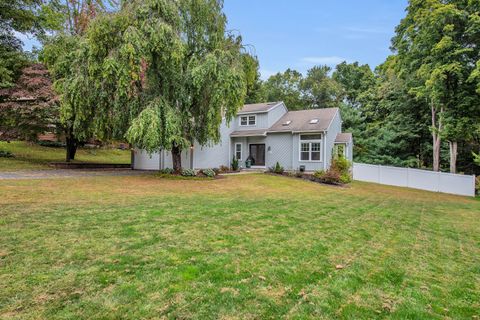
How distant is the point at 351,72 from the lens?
36.0 meters

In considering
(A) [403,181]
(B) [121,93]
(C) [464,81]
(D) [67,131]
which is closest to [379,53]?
(C) [464,81]

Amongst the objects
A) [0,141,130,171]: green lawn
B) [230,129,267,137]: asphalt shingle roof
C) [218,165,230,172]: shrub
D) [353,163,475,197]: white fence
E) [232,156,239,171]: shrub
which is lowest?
[353,163,475,197]: white fence

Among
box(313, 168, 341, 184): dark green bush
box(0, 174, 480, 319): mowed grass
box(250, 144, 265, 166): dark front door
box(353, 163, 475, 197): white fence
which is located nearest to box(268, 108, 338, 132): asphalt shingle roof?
box(250, 144, 265, 166): dark front door

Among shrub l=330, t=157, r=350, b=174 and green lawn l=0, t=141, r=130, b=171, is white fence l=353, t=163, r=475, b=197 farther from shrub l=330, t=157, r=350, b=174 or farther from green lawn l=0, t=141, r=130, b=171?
green lawn l=0, t=141, r=130, b=171

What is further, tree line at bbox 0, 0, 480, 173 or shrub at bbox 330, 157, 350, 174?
shrub at bbox 330, 157, 350, 174

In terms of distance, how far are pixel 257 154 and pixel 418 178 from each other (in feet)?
36.5

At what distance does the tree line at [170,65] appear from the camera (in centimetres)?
1245

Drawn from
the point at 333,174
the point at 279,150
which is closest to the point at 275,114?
the point at 279,150

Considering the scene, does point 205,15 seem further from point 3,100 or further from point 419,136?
point 419,136

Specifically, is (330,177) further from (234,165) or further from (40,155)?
(40,155)

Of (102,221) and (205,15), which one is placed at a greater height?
(205,15)

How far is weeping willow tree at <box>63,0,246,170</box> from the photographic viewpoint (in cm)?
1223

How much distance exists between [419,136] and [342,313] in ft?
91.6

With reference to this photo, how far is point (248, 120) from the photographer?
22047 mm
